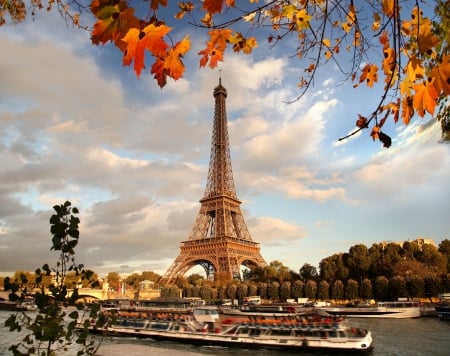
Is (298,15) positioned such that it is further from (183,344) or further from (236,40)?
(183,344)

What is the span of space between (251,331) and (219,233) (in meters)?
54.9

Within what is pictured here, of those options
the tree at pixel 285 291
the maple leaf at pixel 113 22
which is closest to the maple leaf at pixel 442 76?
the maple leaf at pixel 113 22

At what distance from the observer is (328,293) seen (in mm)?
66938

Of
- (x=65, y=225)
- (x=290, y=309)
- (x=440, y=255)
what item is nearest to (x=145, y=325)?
(x=290, y=309)

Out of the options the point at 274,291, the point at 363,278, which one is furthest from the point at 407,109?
the point at 274,291

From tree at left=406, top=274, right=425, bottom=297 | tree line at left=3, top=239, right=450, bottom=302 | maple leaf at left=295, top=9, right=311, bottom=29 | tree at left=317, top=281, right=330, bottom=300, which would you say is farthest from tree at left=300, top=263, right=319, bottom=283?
maple leaf at left=295, top=9, right=311, bottom=29

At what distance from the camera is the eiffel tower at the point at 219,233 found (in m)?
84.8

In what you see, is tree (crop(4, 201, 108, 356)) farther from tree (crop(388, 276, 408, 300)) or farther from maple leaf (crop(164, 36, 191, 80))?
tree (crop(388, 276, 408, 300))

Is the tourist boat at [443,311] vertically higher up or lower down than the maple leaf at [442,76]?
lower down

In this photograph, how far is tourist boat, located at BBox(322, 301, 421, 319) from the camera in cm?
5078

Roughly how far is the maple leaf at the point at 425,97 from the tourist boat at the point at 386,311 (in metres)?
54.7

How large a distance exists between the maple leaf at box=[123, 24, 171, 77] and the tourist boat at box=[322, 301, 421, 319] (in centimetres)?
5593

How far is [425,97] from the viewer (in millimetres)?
2699

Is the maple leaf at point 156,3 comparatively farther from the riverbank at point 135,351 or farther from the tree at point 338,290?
the tree at point 338,290
